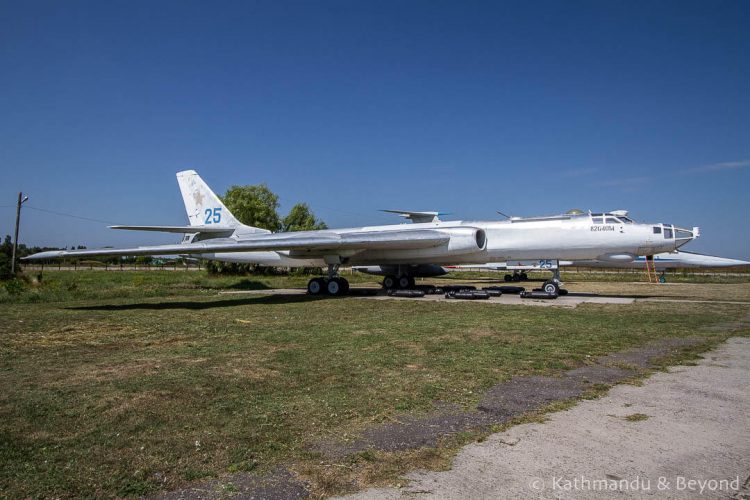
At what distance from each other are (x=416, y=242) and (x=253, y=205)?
36.0 meters

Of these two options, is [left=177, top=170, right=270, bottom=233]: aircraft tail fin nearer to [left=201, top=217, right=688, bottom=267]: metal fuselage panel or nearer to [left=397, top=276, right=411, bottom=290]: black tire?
[left=201, top=217, right=688, bottom=267]: metal fuselage panel

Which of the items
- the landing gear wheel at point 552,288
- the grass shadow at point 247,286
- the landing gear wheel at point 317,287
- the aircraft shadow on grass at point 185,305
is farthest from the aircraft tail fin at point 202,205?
the landing gear wheel at point 552,288

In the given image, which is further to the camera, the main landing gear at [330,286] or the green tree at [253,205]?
the green tree at [253,205]

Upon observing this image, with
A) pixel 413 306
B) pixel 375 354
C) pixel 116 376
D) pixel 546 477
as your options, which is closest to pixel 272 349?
Answer: pixel 375 354

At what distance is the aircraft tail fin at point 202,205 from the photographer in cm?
2220

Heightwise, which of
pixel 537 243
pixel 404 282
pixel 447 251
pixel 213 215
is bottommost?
pixel 404 282

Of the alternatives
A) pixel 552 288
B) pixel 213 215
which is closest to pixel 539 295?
pixel 552 288

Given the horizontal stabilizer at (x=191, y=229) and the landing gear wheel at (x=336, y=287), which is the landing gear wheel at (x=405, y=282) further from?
the horizontal stabilizer at (x=191, y=229)

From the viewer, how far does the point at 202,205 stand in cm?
2247

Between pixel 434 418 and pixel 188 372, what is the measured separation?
3186 millimetres

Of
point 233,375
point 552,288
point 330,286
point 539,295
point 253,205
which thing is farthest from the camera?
point 253,205

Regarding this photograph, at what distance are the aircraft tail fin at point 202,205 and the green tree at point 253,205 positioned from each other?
2653 centimetres

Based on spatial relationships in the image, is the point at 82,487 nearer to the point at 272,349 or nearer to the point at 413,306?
the point at 272,349

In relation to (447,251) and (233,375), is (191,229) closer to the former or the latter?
(447,251)
